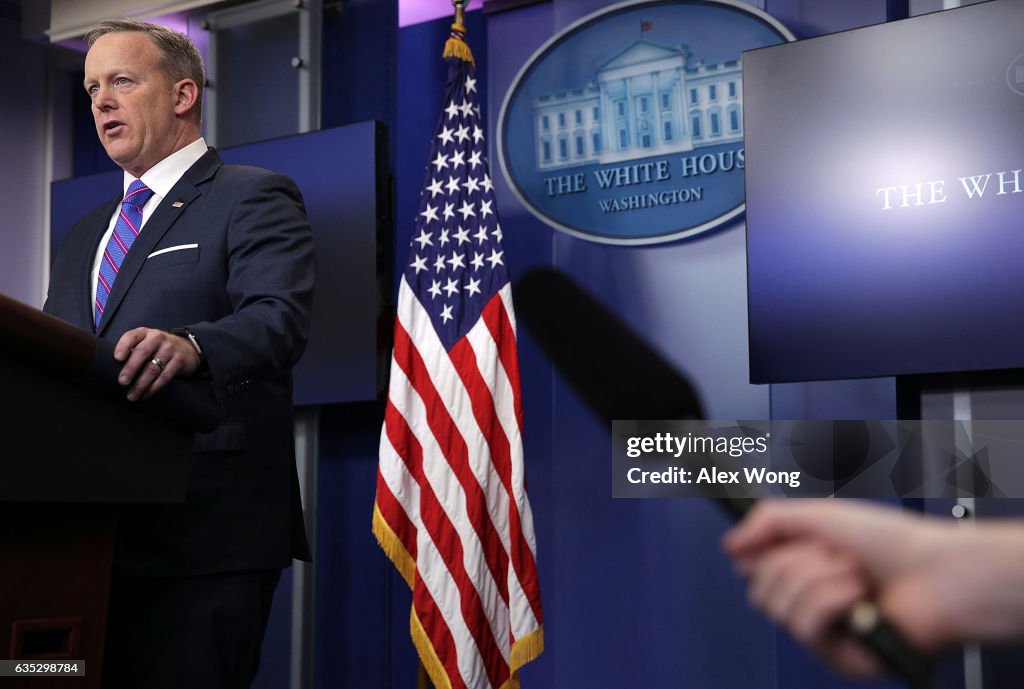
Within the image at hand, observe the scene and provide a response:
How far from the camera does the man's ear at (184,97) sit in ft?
7.60

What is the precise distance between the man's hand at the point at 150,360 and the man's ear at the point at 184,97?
0.89 m

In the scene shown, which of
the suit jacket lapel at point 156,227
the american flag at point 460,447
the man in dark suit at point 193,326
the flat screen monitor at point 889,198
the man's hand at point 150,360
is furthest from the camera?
the american flag at point 460,447

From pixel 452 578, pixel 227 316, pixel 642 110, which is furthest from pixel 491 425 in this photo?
pixel 227 316

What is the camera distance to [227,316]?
1.87 meters

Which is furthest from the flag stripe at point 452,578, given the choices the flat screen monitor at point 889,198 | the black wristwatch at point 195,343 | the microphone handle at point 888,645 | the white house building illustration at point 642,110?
the microphone handle at point 888,645

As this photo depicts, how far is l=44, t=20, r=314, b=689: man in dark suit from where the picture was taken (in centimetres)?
179

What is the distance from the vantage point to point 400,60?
14.5 ft

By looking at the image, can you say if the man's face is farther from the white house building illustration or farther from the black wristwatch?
the white house building illustration

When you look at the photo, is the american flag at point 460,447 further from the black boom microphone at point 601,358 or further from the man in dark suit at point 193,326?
the man in dark suit at point 193,326

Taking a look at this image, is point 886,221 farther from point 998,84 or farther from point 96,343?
point 96,343

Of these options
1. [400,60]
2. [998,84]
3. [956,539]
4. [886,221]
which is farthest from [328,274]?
[956,539]

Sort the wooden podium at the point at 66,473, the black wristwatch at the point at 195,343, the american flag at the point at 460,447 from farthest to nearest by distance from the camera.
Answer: the american flag at the point at 460,447, the black wristwatch at the point at 195,343, the wooden podium at the point at 66,473

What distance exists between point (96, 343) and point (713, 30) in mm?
2826

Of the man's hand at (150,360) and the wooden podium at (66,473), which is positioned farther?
the man's hand at (150,360)
